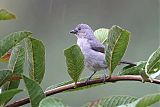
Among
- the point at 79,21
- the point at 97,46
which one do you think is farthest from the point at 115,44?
the point at 79,21

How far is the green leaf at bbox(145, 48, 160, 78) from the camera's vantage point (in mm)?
667

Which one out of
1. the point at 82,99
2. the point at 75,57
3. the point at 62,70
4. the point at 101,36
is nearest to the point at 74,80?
the point at 75,57

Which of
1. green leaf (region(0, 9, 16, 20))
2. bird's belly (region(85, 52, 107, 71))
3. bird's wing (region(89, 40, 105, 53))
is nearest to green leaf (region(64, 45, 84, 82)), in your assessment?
green leaf (region(0, 9, 16, 20))

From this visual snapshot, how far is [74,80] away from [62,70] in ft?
8.16

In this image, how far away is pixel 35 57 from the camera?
0.69 meters

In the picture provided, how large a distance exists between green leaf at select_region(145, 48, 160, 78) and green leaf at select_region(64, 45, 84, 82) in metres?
0.09

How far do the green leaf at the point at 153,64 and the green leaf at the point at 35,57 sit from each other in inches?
5.9

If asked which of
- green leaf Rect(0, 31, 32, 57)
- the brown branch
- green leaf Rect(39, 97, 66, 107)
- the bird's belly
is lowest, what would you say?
the bird's belly

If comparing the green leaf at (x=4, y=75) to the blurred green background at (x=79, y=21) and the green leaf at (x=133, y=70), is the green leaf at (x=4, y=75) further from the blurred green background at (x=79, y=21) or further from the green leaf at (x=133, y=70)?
the blurred green background at (x=79, y=21)

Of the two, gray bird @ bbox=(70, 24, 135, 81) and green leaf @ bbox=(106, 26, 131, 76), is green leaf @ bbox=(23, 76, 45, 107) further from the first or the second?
gray bird @ bbox=(70, 24, 135, 81)

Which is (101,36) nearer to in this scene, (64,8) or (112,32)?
(112,32)

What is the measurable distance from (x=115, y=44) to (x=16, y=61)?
0.14 meters

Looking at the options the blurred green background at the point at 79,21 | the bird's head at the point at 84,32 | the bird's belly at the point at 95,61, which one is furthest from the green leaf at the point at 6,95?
the blurred green background at the point at 79,21

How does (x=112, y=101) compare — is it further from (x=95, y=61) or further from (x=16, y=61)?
(x=95, y=61)
